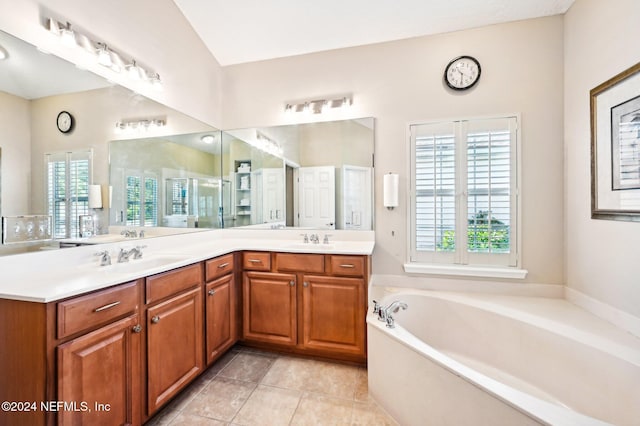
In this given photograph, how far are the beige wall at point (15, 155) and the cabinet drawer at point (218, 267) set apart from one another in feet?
3.22

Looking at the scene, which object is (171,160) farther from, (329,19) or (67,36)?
(329,19)

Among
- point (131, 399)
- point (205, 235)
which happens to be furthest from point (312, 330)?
point (205, 235)

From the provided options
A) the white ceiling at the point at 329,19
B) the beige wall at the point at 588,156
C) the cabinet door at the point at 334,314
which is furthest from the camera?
the white ceiling at the point at 329,19

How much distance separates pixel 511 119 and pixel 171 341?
9.78 feet

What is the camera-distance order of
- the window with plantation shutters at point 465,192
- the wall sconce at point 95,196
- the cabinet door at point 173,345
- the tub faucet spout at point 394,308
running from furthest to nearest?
the window with plantation shutters at point 465,192
the tub faucet spout at point 394,308
the wall sconce at point 95,196
the cabinet door at point 173,345

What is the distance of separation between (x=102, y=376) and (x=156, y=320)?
325 millimetres

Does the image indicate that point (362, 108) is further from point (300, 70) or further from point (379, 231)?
point (379, 231)

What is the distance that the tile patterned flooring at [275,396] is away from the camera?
1.56m

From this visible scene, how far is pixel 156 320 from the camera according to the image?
4.91 feet

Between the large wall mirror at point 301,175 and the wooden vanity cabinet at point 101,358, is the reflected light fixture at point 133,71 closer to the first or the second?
the large wall mirror at point 301,175

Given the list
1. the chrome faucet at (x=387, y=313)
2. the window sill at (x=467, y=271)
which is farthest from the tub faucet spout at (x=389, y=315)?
the window sill at (x=467, y=271)

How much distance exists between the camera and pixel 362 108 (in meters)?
2.55

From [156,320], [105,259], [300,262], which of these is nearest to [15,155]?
[105,259]

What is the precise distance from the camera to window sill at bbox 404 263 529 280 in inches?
87.4
